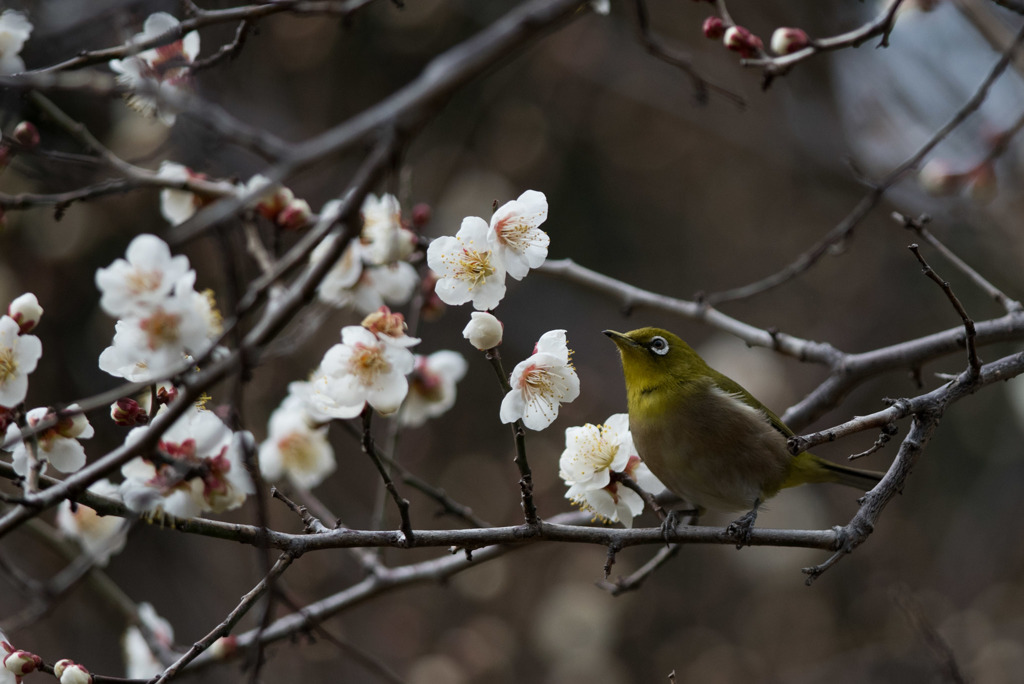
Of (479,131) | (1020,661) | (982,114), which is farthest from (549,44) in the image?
(1020,661)

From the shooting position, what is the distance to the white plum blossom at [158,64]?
2629 millimetres

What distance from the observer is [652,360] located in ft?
12.4

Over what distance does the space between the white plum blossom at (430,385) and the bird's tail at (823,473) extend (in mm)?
1523

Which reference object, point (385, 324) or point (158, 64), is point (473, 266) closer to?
point (385, 324)

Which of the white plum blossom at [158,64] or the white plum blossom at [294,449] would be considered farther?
the white plum blossom at [294,449]

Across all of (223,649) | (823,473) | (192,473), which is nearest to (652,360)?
(823,473)

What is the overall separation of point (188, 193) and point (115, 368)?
1.08 meters

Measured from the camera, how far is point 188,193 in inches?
125

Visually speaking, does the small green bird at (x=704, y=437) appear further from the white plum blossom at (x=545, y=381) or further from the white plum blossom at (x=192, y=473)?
the white plum blossom at (x=192, y=473)

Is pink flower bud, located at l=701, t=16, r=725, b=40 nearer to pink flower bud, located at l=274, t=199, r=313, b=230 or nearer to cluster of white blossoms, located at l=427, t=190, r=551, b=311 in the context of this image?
cluster of white blossoms, located at l=427, t=190, r=551, b=311

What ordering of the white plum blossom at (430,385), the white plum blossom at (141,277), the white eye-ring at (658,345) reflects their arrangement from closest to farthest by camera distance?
the white plum blossom at (141,277), the white plum blossom at (430,385), the white eye-ring at (658,345)

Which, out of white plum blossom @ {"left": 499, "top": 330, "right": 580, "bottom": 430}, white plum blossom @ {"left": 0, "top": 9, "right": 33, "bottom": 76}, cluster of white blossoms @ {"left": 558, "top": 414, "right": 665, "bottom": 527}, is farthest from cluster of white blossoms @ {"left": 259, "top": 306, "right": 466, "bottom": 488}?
white plum blossom @ {"left": 0, "top": 9, "right": 33, "bottom": 76}

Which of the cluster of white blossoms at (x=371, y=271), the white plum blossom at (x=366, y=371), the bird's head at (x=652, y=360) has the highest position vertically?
the white plum blossom at (x=366, y=371)

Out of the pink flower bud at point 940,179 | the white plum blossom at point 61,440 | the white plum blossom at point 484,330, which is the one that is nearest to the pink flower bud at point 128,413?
the white plum blossom at point 61,440
